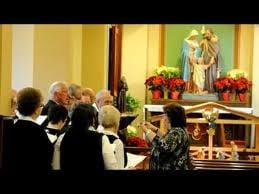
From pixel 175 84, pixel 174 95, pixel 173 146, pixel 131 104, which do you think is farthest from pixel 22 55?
pixel 174 95

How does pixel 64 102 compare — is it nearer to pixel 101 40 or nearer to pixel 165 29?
pixel 101 40

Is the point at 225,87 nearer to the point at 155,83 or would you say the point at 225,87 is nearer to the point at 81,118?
the point at 155,83

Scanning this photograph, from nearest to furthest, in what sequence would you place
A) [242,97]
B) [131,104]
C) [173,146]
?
[173,146], [131,104], [242,97]

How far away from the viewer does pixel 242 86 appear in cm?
1139

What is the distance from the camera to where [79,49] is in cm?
902

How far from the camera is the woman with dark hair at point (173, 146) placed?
12.7ft

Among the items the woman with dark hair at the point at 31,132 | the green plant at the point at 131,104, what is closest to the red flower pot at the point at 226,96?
the green plant at the point at 131,104

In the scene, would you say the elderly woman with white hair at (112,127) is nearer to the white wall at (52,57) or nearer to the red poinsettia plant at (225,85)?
the white wall at (52,57)

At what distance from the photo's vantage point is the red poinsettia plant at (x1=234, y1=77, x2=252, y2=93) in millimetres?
11398

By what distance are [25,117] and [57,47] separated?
452cm

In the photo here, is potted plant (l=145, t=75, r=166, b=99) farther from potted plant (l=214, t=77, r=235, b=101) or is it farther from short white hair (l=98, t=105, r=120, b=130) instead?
short white hair (l=98, t=105, r=120, b=130)

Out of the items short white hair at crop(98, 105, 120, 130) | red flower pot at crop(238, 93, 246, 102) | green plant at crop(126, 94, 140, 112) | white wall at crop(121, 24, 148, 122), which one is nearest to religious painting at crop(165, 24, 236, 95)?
white wall at crop(121, 24, 148, 122)

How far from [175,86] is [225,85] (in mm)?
1079
